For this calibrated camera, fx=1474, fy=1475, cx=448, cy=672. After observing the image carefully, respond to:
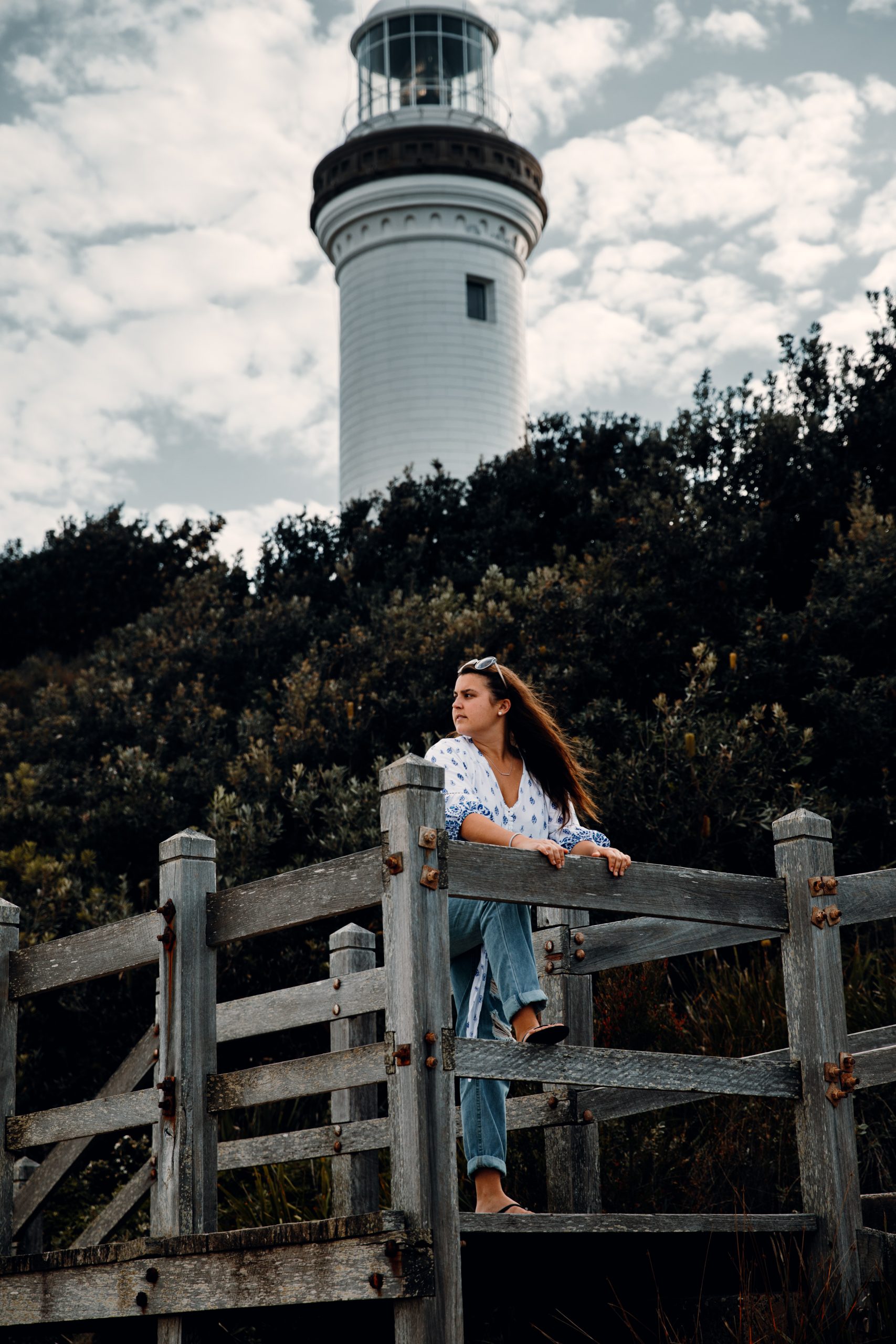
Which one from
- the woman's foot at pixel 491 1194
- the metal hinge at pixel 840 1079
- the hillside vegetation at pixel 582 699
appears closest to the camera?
the woman's foot at pixel 491 1194

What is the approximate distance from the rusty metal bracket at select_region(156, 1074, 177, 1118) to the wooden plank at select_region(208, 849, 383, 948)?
1.51 feet

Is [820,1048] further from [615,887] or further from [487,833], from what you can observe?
[487,833]

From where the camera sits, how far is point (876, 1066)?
557cm

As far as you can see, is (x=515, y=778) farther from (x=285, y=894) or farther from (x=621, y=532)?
(x=621, y=532)

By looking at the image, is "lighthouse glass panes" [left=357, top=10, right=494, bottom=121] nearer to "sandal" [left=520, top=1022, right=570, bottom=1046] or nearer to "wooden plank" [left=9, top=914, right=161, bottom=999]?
"wooden plank" [left=9, top=914, right=161, bottom=999]

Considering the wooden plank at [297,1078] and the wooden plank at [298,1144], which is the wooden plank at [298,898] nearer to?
the wooden plank at [297,1078]

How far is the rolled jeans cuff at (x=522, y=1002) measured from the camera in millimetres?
4918

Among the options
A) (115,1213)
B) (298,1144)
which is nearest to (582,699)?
(298,1144)

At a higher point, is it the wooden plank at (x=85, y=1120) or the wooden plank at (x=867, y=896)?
the wooden plank at (x=867, y=896)

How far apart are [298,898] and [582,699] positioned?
7.90m

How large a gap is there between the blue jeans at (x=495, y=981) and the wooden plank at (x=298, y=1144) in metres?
1.14

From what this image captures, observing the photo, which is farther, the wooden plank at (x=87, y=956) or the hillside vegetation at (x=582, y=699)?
the hillside vegetation at (x=582, y=699)

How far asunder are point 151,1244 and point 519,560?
1238cm

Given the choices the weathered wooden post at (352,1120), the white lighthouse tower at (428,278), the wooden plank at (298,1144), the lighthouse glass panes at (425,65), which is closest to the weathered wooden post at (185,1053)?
the wooden plank at (298,1144)
